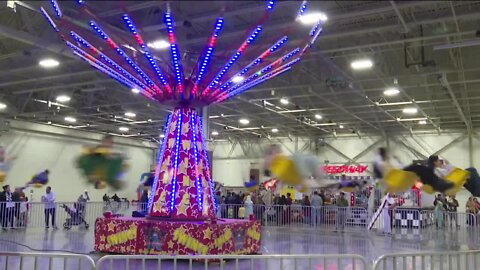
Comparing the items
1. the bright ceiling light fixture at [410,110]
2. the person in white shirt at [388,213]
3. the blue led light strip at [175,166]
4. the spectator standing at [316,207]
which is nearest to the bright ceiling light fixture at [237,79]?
the blue led light strip at [175,166]

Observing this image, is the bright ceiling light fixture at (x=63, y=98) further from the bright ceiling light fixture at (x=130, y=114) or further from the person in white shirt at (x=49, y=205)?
the person in white shirt at (x=49, y=205)

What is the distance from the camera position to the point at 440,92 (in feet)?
69.1

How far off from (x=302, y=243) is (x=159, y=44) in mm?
7902

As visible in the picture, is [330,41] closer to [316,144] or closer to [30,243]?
[30,243]

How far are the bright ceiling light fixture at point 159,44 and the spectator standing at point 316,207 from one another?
1299 cm

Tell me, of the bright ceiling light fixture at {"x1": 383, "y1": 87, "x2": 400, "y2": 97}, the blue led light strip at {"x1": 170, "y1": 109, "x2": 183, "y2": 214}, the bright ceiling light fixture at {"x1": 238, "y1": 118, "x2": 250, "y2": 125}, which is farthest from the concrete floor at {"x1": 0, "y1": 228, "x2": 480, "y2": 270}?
the bright ceiling light fixture at {"x1": 238, "y1": 118, "x2": 250, "y2": 125}

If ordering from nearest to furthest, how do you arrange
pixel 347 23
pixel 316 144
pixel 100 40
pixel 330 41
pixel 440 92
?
pixel 100 40 → pixel 347 23 → pixel 330 41 → pixel 440 92 → pixel 316 144

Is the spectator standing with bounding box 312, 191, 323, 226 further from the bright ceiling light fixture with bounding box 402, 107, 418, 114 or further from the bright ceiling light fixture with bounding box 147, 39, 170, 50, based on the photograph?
the bright ceiling light fixture with bounding box 147, 39, 170, 50

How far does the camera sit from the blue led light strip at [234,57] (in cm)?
778

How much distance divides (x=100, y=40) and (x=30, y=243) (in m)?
6.69

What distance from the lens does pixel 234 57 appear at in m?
8.64

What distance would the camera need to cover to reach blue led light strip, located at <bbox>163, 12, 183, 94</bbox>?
6.19 meters

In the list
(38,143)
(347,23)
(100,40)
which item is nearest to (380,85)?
(347,23)

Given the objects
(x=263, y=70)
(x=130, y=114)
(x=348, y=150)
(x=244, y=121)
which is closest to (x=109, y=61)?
(x=263, y=70)
